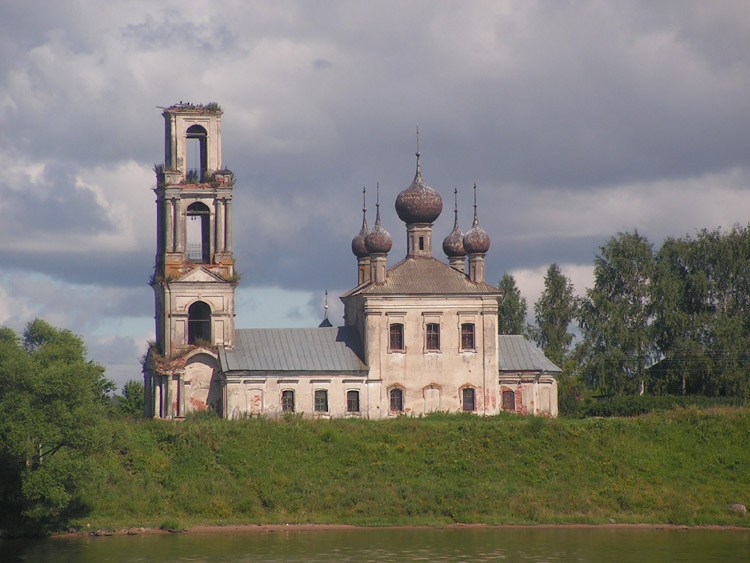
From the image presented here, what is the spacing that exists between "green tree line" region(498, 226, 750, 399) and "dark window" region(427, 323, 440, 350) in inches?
389

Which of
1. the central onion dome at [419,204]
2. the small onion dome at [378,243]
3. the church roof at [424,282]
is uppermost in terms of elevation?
the central onion dome at [419,204]

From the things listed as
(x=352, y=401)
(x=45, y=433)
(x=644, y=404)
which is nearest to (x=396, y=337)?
(x=352, y=401)

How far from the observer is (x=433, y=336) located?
4238cm

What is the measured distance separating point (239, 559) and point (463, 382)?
17393 mm

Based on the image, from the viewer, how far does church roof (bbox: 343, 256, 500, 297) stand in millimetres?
42219

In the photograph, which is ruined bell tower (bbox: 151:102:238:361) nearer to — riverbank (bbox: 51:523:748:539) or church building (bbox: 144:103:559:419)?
church building (bbox: 144:103:559:419)

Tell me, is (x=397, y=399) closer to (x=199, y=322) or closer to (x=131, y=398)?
(x=199, y=322)

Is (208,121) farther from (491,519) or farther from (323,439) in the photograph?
(491,519)

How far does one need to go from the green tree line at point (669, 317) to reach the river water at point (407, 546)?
689 inches

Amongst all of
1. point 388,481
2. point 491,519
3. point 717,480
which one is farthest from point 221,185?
point 717,480

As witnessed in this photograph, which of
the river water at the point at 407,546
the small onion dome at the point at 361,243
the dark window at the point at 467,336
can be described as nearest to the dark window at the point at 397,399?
the dark window at the point at 467,336

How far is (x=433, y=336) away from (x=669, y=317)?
1157cm

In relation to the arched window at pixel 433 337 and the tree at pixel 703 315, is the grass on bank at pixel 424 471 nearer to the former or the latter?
the arched window at pixel 433 337

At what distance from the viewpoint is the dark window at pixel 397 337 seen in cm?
4216
